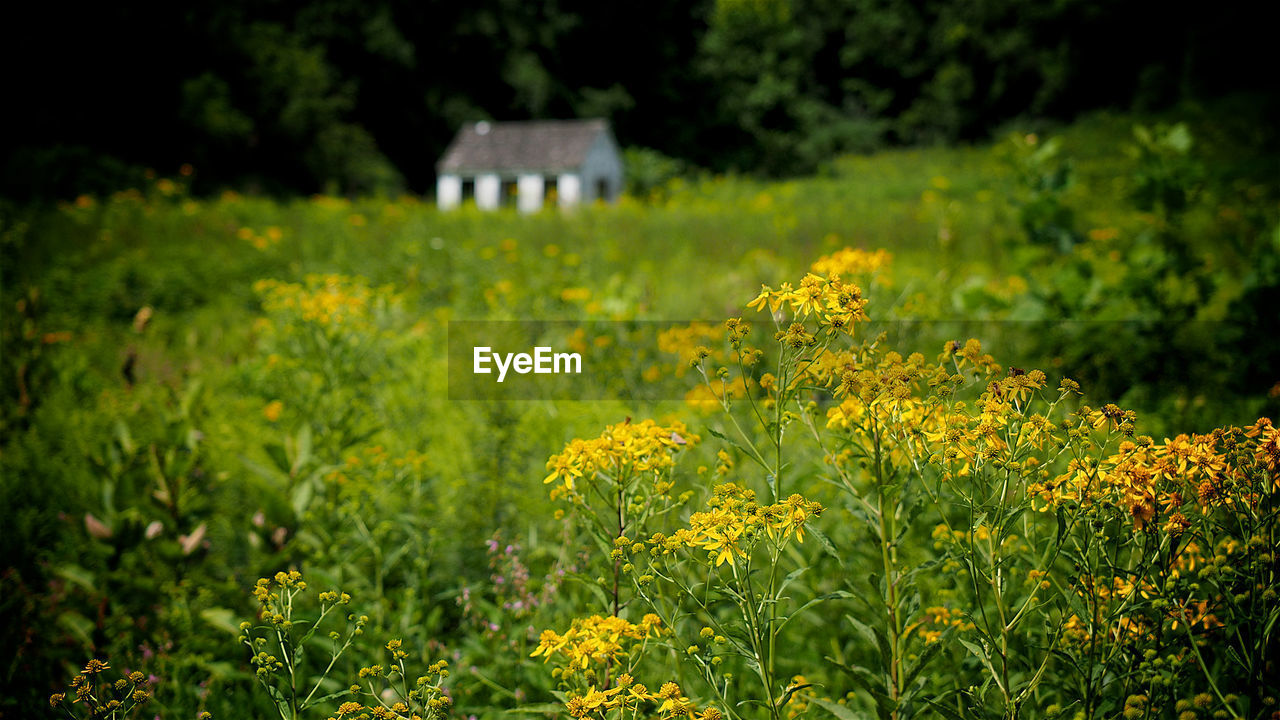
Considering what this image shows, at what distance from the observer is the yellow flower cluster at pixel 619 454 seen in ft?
3.70

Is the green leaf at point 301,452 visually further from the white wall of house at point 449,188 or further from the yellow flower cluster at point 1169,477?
the white wall of house at point 449,188

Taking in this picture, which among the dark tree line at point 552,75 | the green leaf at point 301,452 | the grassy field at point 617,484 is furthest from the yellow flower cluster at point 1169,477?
the dark tree line at point 552,75

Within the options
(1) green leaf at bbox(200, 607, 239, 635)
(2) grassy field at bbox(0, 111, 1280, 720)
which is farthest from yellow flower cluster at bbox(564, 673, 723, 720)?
(1) green leaf at bbox(200, 607, 239, 635)

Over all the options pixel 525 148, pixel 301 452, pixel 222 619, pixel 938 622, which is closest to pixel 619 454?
pixel 938 622

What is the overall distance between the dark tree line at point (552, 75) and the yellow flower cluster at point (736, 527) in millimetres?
10277

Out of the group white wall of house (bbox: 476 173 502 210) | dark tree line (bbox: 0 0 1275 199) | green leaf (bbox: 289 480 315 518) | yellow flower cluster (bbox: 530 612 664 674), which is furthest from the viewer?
white wall of house (bbox: 476 173 502 210)

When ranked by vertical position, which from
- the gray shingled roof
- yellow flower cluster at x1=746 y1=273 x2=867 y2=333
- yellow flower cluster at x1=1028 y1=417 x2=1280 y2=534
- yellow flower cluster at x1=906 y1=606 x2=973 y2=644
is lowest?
yellow flower cluster at x1=906 y1=606 x2=973 y2=644

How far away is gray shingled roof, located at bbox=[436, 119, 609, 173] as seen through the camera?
22.7 m

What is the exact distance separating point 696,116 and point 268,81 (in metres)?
16.2

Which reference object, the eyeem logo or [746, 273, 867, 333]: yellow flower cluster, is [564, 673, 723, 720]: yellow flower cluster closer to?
[746, 273, 867, 333]: yellow flower cluster

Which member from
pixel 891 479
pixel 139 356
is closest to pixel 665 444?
pixel 891 479

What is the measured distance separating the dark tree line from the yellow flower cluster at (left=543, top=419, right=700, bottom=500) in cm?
1003

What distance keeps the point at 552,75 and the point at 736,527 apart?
27.8 m

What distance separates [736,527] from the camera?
3.16 ft
